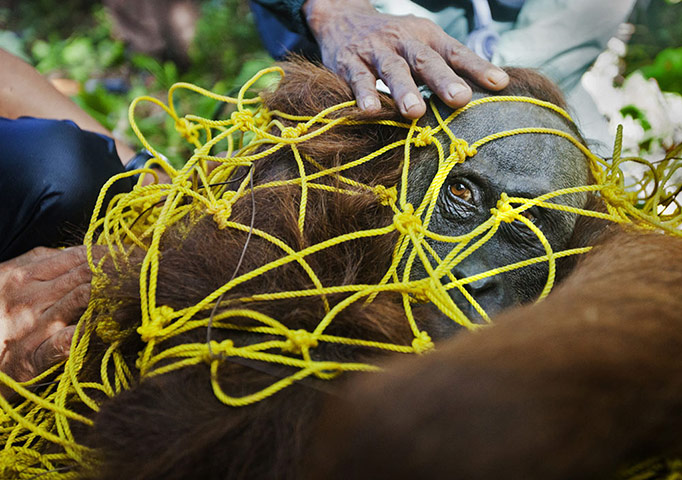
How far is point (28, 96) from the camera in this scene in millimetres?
1768

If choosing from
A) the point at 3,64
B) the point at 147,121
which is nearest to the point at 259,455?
the point at 3,64

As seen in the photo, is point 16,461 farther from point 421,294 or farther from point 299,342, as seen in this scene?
point 421,294

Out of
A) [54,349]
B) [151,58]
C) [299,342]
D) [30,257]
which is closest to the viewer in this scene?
[299,342]

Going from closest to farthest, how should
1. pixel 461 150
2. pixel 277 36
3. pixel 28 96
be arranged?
1. pixel 461 150
2. pixel 28 96
3. pixel 277 36

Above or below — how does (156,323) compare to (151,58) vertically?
above

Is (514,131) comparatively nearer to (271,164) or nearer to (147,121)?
(271,164)

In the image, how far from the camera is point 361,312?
0.87 m

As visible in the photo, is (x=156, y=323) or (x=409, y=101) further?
(x=409, y=101)

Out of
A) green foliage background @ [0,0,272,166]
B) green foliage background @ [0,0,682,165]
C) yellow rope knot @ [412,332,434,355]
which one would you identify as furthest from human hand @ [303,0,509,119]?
green foliage background @ [0,0,272,166]

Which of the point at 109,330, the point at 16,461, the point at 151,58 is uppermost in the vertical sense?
the point at 109,330

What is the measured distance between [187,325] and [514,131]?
799mm

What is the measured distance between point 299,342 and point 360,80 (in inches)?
29.7

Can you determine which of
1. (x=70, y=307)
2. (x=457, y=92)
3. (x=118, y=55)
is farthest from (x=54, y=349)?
(x=118, y=55)

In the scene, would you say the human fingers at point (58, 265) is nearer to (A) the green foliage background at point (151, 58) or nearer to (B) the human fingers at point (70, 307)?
(B) the human fingers at point (70, 307)
